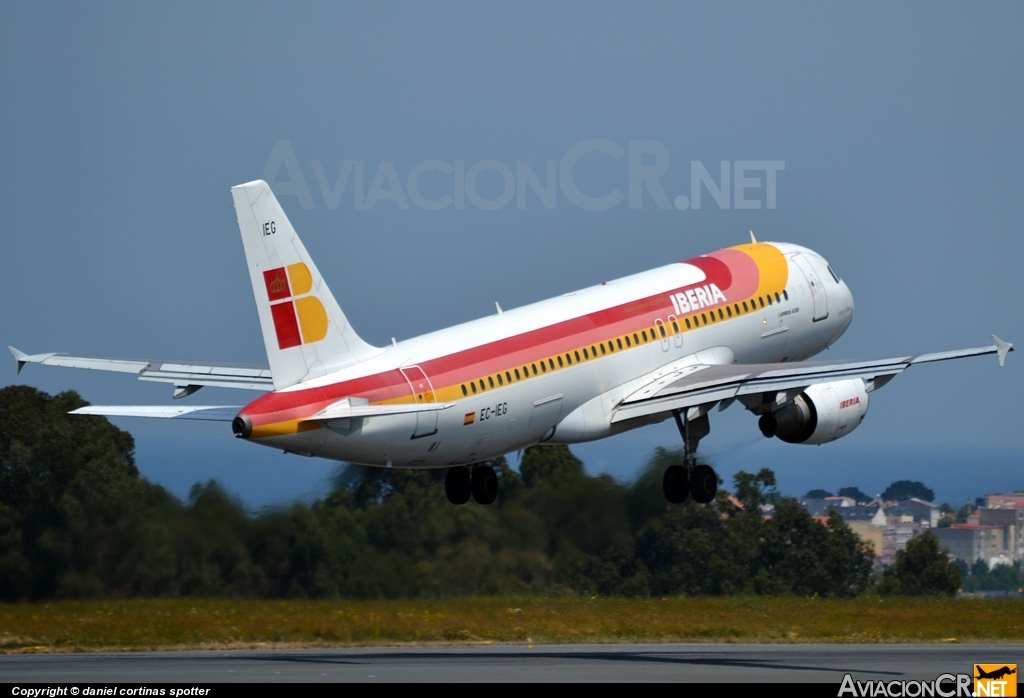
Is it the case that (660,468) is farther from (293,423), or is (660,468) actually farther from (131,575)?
(293,423)

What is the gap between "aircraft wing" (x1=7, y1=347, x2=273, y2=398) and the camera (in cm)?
5538

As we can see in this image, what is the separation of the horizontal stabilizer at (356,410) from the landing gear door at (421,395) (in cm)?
67

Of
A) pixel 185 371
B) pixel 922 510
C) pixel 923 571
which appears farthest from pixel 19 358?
pixel 922 510

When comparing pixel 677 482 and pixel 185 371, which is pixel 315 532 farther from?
pixel 677 482

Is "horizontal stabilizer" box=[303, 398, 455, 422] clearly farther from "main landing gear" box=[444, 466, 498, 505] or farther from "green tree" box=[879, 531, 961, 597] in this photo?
"green tree" box=[879, 531, 961, 597]

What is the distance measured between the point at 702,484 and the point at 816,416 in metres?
3.90

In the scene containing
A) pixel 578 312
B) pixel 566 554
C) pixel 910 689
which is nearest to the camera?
pixel 910 689

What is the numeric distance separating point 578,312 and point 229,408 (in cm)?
1062

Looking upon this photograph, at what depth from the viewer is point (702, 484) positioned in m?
58.1

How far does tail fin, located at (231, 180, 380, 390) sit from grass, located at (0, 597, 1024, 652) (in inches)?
393

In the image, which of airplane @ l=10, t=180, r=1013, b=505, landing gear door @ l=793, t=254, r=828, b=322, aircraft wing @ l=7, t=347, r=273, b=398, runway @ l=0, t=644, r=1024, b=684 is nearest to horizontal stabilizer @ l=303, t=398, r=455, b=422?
airplane @ l=10, t=180, r=1013, b=505

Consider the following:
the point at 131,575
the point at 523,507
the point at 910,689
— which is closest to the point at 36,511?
the point at 131,575

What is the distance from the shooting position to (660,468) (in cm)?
6594

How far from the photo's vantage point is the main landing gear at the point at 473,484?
5641 cm
